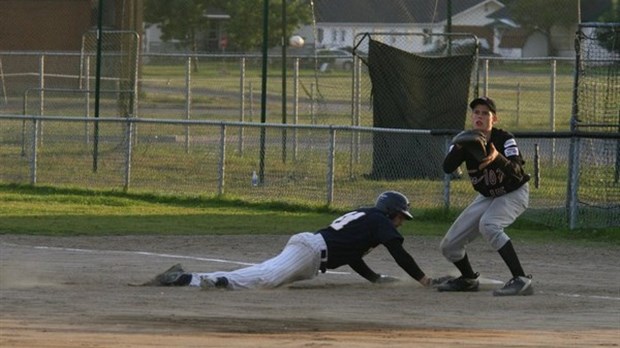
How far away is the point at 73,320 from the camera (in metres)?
9.22

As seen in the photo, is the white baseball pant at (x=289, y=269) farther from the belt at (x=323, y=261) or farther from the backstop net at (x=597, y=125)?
the backstop net at (x=597, y=125)

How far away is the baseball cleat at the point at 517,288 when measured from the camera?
1127cm

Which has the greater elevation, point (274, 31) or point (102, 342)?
point (274, 31)

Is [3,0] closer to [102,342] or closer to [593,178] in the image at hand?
[593,178]

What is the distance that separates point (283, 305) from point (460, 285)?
6.48 ft

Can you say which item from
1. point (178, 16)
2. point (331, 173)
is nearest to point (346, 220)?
point (331, 173)

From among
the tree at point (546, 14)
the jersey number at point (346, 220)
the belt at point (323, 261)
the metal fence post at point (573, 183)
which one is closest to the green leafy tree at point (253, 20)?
the tree at point (546, 14)

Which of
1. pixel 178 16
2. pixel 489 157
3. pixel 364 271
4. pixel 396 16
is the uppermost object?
pixel 178 16

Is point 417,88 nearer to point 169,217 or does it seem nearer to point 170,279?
point 169,217

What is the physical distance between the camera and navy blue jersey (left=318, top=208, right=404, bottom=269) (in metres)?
11.4

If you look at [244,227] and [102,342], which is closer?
[102,342]

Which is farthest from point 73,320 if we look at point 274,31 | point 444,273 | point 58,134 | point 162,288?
point 274,31

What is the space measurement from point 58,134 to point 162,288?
61.2 ft

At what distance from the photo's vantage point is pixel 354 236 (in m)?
11.5
